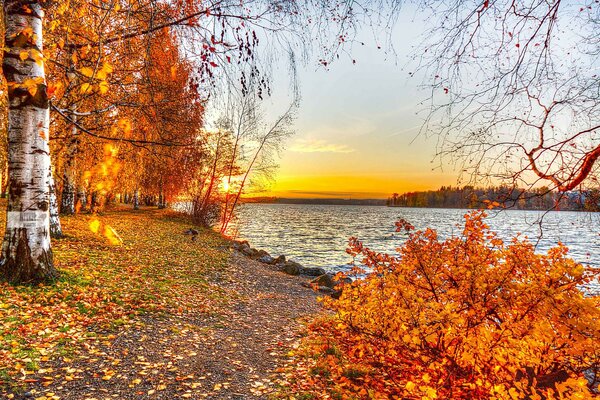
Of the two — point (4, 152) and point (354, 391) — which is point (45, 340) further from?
point (4, 152)

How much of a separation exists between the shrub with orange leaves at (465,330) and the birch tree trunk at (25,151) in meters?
5.89

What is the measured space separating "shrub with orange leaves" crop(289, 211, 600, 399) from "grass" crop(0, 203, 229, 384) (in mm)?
3669

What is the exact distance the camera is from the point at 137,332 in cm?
623

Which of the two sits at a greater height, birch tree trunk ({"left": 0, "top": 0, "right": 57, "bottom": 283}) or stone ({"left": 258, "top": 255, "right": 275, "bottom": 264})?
birch tree trunk ({"left": 0, "top": 0, "right": 57, "bottom": 283})

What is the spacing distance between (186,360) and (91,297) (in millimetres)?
2955

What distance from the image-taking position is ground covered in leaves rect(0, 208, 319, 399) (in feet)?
15.3

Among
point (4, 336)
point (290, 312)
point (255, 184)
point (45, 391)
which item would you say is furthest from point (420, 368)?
point (255, 184)

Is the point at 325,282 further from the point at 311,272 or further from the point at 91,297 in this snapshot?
the point at 91,297

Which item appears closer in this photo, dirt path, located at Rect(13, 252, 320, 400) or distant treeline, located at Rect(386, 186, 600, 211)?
distant treeline, located at Rect(386, 186, 600, 211)

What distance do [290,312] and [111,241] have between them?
7.99m

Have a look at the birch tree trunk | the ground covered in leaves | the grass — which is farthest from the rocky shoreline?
the birch tree trunk

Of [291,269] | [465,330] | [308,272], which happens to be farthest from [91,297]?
[308,272]

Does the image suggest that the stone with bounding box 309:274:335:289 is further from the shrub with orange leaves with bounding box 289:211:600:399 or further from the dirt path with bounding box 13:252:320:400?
the shrub with orange leaves with bounding box 289:211:600:399

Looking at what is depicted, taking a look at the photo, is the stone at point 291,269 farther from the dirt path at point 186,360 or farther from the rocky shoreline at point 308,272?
the dirt path at point 186,360
